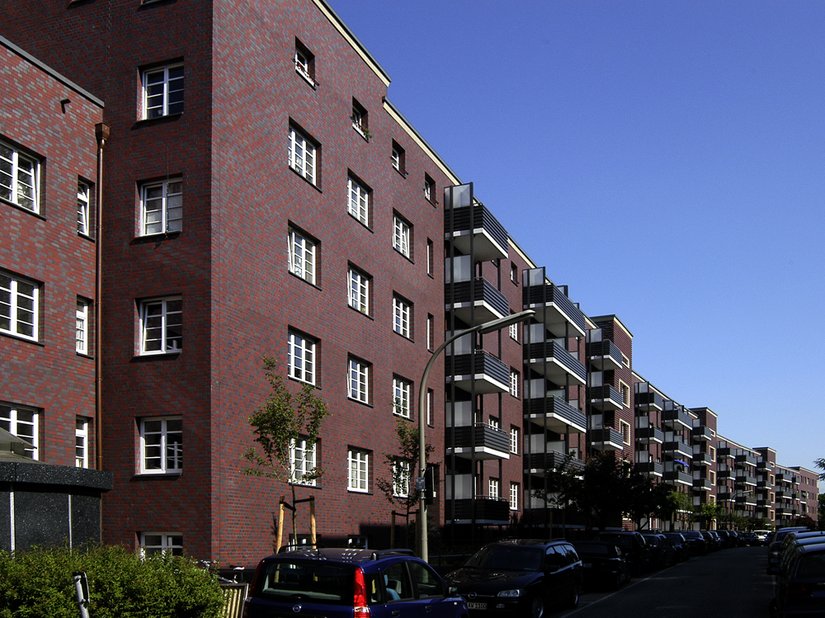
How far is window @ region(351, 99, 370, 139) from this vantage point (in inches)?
1277

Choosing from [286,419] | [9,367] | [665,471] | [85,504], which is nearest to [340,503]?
[286,419]

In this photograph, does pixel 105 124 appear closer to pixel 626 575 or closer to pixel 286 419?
pixel 286 419

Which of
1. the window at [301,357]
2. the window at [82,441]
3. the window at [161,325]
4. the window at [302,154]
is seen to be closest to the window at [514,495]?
the window at [301,357]

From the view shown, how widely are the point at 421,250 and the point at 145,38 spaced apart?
14783 mm

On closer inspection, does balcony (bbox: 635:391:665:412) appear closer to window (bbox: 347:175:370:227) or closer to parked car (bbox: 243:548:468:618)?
window (bbox: 347:175:370:227)

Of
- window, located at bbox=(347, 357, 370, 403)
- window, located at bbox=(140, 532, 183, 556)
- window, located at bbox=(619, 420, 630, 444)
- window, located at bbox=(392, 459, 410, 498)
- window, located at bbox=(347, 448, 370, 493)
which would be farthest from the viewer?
window, located at bbox=(619, 420, 630, 444)

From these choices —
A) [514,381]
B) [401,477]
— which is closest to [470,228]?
[514,381]

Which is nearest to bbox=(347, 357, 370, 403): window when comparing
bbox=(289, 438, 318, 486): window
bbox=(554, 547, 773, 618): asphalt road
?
bbox=(289, 438, 318, 486): window

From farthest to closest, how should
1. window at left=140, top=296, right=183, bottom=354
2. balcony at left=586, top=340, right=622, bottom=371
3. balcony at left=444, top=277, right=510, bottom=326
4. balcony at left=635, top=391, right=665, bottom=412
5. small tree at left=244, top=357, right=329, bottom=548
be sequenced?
balcony at left=635, top=391, right=665, bottom=412
balcony at left=586, top=340, right=622, bottom=371
balcony at left=444, top=277, right=510, bottom=326
window at left=140, top=296, right=183, bottom=354
small tree at left=244, top=357, right=329, bottom=548

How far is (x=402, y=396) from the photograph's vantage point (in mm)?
34906

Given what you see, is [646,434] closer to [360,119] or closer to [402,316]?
[402,316]

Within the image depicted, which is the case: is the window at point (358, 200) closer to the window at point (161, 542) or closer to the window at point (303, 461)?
the window at point (303, 461)

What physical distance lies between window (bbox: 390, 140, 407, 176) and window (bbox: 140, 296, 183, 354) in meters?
14.1

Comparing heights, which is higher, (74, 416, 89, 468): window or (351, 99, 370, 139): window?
(351, 99, 370, 139): window
